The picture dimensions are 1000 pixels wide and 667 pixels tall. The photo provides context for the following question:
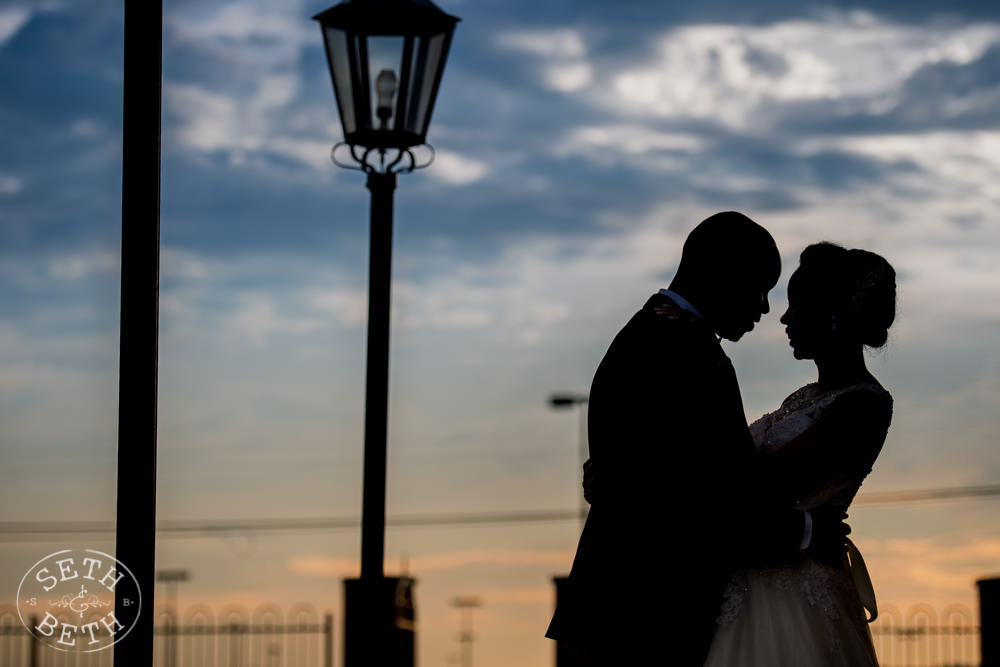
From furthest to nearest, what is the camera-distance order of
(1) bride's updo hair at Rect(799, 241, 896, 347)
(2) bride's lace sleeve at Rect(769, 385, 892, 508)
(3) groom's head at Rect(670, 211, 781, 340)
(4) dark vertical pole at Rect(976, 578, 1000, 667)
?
(4) dark vertical pole at Rect(976, 578, 1000, 667), (1) bride's updo hair at Rect(799, 241, 896, 347), (2) bride's lace sleeve at Rect(769, 385, 892, 508), (3) groom's head at Rect(670, 211, 781, 340)

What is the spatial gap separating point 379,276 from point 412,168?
23.8 inches

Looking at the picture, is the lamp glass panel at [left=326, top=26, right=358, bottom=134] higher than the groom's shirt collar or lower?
higher

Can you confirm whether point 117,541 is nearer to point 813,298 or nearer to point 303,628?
point 813,298

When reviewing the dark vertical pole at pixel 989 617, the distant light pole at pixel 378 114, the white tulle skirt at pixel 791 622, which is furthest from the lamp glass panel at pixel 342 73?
the dark vertical pole at pixel 989 617

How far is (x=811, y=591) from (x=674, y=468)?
950mm

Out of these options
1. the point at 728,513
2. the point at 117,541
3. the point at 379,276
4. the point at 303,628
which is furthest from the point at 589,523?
the point at 303,628

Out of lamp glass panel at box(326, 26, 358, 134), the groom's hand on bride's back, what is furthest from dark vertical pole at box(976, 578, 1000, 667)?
the groom's hand on bride's back

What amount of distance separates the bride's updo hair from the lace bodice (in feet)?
0.86

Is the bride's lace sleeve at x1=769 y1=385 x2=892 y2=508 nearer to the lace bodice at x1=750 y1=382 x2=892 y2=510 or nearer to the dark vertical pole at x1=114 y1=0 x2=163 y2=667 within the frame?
the lace bodice at x1=750 y1=382 x2=892 y2=510

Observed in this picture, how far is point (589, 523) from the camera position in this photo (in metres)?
5.22

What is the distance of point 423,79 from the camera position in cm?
764

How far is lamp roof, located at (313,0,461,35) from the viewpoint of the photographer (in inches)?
298

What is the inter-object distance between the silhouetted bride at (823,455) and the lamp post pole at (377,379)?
227 cm

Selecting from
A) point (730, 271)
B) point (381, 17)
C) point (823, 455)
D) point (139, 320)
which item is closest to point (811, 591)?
point (823, 455)
